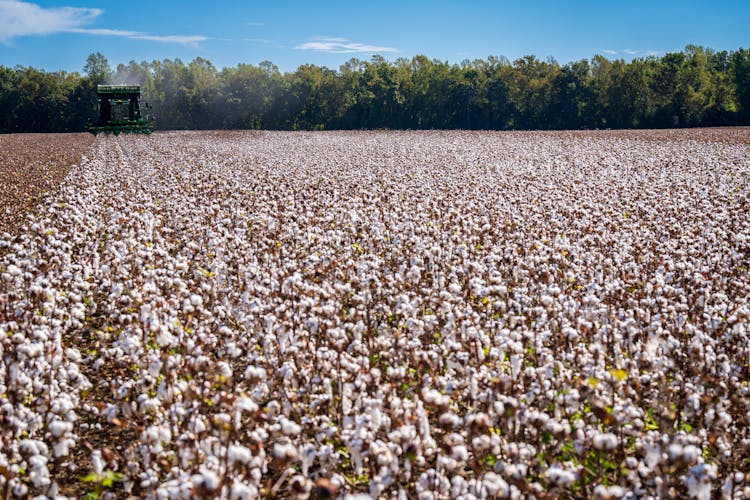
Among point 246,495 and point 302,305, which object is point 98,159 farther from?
point 246,495

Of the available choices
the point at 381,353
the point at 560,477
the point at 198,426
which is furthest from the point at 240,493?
the point at 381,353

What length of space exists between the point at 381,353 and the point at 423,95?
343 feet

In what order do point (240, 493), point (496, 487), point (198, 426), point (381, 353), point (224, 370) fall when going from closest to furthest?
point (240, 493) < point (496, 487) < point (198, 426) < point (224, 370) < point (381, 353)

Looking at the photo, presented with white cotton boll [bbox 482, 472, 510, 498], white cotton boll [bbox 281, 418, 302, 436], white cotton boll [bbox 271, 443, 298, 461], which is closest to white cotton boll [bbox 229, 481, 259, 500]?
white cotton boll [bbox 271, 443, 298, 461]

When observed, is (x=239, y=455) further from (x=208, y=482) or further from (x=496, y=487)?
(x=496, y=487)

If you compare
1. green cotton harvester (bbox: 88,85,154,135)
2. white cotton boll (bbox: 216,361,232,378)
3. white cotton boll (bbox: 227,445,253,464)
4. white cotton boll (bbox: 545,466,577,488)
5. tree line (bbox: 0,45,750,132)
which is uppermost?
tree line (bbox: 0,45,750,132)

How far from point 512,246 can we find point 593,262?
4.57 ft

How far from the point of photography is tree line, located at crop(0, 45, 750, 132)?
89500 millimetres

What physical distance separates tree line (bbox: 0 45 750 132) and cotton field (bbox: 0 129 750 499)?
7754 cm

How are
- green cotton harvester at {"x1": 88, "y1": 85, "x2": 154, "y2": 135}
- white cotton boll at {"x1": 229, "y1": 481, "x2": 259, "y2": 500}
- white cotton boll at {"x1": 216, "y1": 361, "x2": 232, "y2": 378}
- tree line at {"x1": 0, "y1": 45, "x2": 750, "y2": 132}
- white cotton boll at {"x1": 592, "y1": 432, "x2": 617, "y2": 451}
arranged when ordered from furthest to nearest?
tree line at {"x1": 0, "y1": 45, "x2": 750, "y2": 132} → green cotton harvester at {"x1": 88, "y1": 85, "x2": 154, "y2": 135} → white cotton boll at {"x1": 216, "y1": 361, "x2": 232, "y2": 378} → white cotton boll at {"x1": 592, "y1": 432, "x2": 617, "y2": 451} → white cotton boll at {"x1": 229, "y1": 481, "x2": 259, "y2": 500}

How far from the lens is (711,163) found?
24562 mm

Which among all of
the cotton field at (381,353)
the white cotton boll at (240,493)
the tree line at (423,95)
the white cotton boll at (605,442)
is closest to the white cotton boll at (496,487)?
the cotton field at (381,353)

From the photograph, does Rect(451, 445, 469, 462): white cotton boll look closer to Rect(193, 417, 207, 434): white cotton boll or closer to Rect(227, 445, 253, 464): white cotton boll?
Rect(227, 445, 253, 464): white cotton boll

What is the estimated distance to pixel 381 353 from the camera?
6.06 meters
